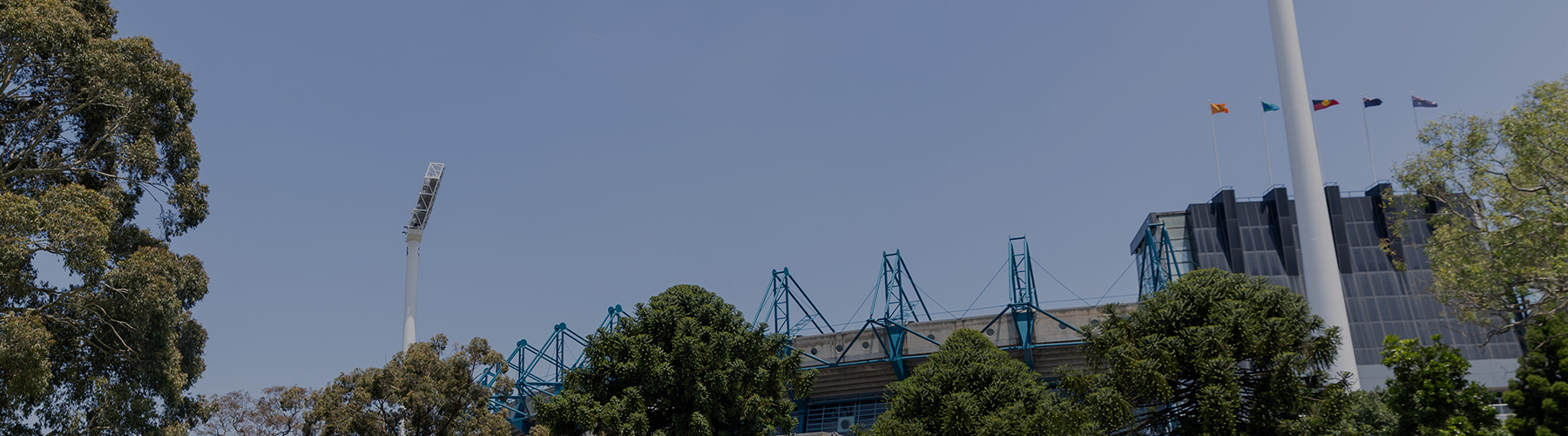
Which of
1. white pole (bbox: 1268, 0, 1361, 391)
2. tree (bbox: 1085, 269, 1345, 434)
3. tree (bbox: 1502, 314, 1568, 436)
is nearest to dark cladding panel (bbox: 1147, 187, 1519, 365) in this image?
white pole (bbox: 1268, 0, 1361, 391)

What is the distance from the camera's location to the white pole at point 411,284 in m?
77.2

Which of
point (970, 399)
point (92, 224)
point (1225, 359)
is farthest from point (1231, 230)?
point (92, 224)

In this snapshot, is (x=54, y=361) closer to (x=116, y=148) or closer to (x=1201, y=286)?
(x=116, y=148)

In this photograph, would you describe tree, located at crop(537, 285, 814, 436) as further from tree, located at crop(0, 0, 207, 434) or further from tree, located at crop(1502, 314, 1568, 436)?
tree, located at crop(1502, 314, 1568, 436)

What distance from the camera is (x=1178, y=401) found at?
28.1 metres

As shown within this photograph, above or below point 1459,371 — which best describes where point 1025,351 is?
above

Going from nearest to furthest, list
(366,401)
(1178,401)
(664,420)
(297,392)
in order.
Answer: (1178,401), (664,420), (366,401), (297,392)

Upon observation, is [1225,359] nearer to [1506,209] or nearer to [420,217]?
[1506,209]

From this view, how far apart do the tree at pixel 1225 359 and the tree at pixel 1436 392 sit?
3530 mm

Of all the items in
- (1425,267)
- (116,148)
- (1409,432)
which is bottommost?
(1409,432)

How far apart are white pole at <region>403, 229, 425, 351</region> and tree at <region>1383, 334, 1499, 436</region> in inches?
2472

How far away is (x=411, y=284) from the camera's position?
7862cm

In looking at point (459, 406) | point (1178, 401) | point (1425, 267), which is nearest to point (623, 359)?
point (459, 406)

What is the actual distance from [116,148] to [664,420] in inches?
719
